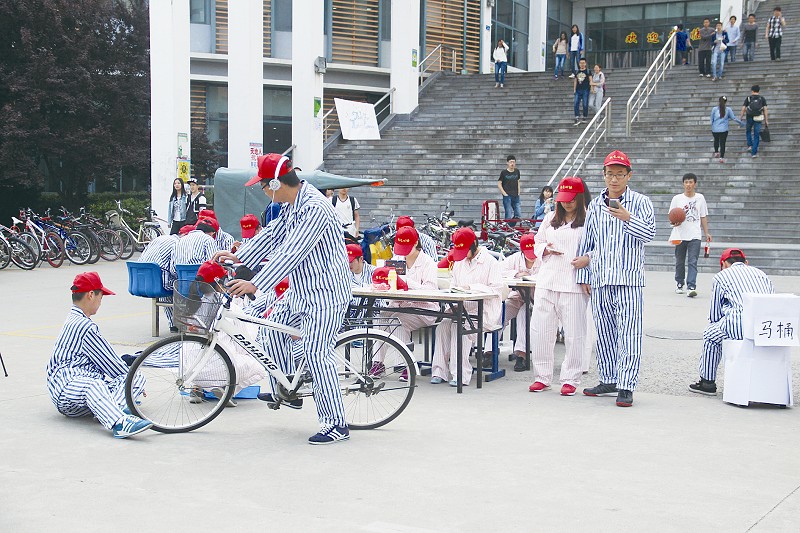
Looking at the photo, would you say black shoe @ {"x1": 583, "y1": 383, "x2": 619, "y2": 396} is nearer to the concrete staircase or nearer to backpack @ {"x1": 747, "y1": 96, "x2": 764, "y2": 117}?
the concrete staircase

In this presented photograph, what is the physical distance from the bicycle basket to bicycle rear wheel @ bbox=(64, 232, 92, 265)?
50.4 feet

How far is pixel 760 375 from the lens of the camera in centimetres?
764

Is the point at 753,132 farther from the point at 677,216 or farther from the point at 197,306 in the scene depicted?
the point at 197,306

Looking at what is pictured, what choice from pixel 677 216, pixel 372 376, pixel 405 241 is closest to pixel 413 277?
pixel 405 241

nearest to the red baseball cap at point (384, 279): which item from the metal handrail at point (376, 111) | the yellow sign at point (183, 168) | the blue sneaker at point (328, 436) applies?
the blue sneaker at point (328, 436)

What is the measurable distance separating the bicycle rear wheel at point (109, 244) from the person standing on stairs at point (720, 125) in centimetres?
1432

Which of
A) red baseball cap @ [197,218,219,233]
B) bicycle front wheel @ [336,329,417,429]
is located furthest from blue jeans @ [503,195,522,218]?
bicycle front wheel @ [336,329,417,429]

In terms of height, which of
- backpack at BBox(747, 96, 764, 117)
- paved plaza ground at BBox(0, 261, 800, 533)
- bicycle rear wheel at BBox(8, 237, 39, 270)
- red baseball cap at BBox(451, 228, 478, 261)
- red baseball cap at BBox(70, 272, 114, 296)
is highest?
backpack at BBox(747, 96, 764, 117)

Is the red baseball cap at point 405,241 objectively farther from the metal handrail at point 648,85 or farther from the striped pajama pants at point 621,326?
the metal handrail at point 648,85

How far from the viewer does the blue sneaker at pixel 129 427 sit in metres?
6.40

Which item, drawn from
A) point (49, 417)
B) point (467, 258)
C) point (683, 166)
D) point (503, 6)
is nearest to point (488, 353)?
point (467, 258)

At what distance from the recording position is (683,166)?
80.9 feet

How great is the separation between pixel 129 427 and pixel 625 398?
375cm

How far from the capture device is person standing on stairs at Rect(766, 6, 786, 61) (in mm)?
29594
